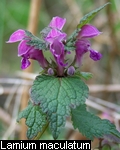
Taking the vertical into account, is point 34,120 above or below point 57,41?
below

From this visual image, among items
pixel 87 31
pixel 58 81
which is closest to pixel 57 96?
pixel 58 81

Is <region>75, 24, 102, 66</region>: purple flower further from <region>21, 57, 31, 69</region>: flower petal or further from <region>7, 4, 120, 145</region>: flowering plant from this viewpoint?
<region>21, 57, 31, 69</region>: flower petal

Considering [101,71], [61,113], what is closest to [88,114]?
[61,113]

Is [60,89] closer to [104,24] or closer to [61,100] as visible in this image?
[61,100]

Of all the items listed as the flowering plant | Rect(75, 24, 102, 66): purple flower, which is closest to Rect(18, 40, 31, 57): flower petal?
the flowering plant

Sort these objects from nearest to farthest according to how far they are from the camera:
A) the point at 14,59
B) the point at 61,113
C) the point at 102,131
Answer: the point at 61,113 < the point at 102,131 < the point at 14,59

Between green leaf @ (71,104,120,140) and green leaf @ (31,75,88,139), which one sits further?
green leaf @ (71,104,120,140)

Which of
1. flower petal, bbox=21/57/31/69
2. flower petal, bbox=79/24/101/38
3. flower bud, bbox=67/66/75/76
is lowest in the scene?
flower bud, bbox=67/66/75/76

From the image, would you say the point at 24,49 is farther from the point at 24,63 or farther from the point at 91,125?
the point at 91,125
